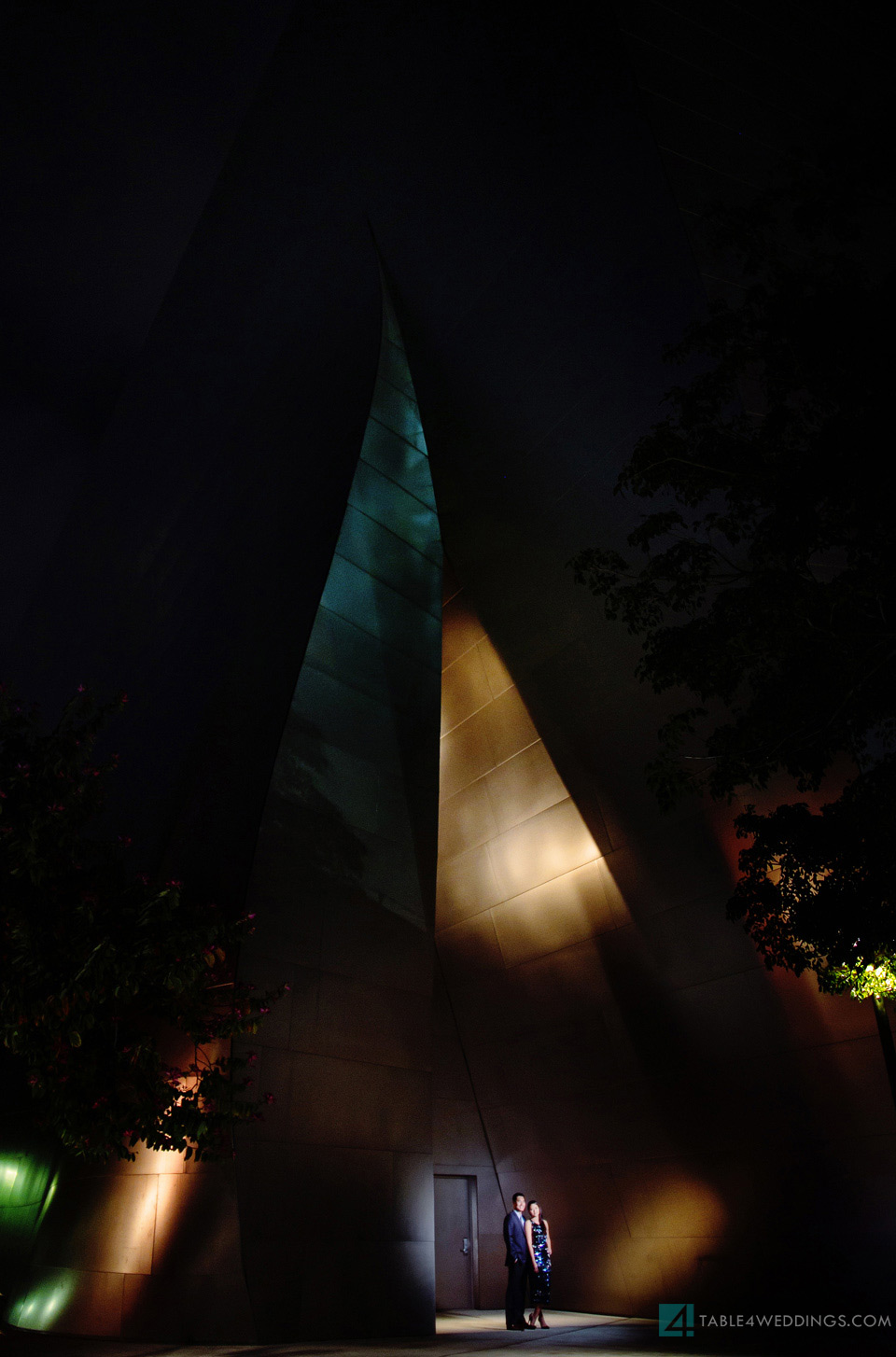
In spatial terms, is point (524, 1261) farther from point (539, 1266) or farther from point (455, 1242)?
point (455, 1242)

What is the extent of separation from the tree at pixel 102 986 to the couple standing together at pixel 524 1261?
4.04 meters

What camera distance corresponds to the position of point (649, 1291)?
11562 mm

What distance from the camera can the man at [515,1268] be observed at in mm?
9734

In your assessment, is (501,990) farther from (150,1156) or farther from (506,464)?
(506,464)

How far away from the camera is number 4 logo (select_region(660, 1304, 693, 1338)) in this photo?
9914 mm

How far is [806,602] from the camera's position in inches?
268

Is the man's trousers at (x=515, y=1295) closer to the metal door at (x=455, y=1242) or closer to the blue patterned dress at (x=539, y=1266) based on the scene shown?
the blue patterned dress at (x=539, y=1266)

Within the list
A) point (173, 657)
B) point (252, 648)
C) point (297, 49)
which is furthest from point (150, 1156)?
point (297, 49)

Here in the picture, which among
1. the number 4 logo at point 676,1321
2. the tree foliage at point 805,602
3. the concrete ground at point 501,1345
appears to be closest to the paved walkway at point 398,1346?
the concrete ground at point 501,1345

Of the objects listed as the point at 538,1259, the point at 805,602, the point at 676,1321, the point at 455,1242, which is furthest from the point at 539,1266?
the point at 805,602

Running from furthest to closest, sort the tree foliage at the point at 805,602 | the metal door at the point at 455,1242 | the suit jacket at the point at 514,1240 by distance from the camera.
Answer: the metal door at the point at 455,1242, the suit jacket at the point at 514,1240, the tree foliage at the point at 805,602

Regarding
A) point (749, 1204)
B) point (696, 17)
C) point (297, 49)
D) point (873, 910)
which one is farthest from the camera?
point (297, 49)

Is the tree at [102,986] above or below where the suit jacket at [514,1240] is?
above

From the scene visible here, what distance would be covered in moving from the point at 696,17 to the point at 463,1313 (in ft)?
66.7
